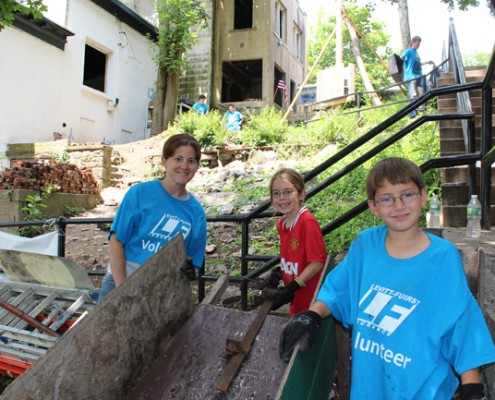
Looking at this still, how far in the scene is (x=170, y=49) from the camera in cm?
1377

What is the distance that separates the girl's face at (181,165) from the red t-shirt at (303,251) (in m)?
0.72

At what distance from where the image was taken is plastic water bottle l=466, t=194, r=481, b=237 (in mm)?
2670

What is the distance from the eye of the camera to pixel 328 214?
230 inches

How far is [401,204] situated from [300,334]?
2.09 ft

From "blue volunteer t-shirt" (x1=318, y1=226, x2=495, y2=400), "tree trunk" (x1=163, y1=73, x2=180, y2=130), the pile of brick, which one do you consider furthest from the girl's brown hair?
"tree trunk" (x1=163, y1=73, x2=180, y2=130)

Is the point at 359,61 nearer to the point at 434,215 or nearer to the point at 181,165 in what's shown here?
the point at 434,215

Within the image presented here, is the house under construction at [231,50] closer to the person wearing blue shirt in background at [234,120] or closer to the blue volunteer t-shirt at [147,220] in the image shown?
the person wearing blue shirt in background at [234,120]

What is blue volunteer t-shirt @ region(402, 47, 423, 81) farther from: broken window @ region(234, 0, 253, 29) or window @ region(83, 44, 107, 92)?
broken window @ region(234, 0, 253, 29)

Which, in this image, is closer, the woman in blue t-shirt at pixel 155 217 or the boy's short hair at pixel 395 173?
the boy's short hair at pixel 395 173

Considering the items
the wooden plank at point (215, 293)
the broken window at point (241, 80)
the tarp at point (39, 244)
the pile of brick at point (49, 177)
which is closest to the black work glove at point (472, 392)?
the wooden plank at point (215, 293)

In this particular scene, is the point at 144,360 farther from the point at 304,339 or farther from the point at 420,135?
the point at 420,135

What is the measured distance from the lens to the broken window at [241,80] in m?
20.7

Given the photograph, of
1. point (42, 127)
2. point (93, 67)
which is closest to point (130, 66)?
point (93, 67)

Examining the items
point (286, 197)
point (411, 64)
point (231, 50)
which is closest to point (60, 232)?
point (286, 197)
